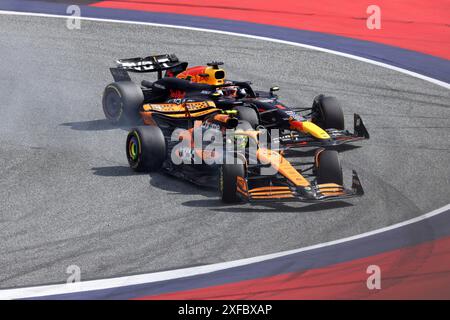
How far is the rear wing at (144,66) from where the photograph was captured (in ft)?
70.9

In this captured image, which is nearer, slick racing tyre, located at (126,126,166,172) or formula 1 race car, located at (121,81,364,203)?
formula 1 race car, located at (121,81,364,203)

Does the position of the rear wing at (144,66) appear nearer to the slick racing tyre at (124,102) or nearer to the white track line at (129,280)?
the slick racing tyre at (124,102)

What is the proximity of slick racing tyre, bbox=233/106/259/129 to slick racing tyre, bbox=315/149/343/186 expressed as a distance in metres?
2.36

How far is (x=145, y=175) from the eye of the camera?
17859 mm

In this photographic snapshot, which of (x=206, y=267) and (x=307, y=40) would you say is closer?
(x=206, y=267)

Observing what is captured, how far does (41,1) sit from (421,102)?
1254 cm

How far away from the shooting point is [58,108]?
73.4 ft

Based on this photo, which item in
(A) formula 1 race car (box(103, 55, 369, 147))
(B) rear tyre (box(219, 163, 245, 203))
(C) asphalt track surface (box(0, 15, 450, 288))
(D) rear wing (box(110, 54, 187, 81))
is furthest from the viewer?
(D) rear wing (box(110, 54, 187, 81))

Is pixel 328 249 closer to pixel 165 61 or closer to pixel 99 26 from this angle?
pixel 165 61

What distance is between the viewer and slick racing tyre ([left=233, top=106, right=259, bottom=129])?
18906mm

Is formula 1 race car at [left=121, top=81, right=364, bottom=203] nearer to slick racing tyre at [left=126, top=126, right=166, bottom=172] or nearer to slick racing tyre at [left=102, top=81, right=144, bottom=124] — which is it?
slick racing tyre at [left=126, top=126, right=166, bottom=172]

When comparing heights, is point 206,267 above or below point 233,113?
below

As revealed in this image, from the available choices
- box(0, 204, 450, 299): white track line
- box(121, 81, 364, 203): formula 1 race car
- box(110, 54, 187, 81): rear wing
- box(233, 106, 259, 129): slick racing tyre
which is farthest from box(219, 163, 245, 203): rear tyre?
box(110, 54, 187, 81): rear wing
